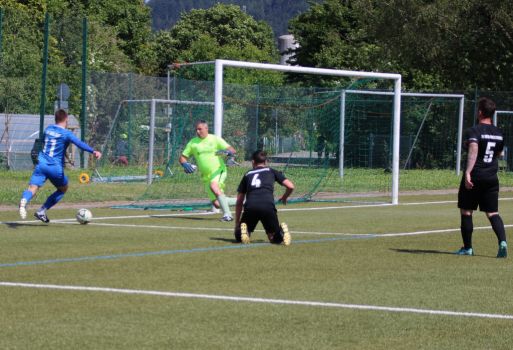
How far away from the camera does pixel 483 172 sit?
44.2 ft

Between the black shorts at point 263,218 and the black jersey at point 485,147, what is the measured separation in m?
2.62

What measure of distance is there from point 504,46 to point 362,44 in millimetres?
27143

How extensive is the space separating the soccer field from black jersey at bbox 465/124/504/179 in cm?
102

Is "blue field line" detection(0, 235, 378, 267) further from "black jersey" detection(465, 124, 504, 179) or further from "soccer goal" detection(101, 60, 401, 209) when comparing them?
"soccer goal" detection(101, 60, 401, 209)

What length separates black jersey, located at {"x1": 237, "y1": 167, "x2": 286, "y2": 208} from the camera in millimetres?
14406

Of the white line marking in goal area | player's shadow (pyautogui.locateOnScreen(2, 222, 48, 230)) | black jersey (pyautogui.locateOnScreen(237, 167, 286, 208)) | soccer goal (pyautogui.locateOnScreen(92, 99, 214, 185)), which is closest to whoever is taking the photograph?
the white line marking in goal area

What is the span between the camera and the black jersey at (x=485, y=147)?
13469 mm

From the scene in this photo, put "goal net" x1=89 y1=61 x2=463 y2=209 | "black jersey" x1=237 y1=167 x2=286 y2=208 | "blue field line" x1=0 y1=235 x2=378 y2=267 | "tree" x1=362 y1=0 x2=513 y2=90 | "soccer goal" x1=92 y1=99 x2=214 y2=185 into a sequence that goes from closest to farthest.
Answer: "blue field line" x1=0 y1=235 x2=378 y2=267 < "black jersey" x1=237 y1=167 x2=286 y2=208 < "goal net" x1=89 y1=61 x2=463 y2=209 < "soccer goal" x1=92 y1=99 x2=214 y2=185 < "tree" x1=362 y1=0 x2=513 y2=90

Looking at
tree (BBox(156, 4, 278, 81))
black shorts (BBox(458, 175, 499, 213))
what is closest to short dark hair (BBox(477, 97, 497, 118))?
black shorts (BBox(458, 175, 499, 213))

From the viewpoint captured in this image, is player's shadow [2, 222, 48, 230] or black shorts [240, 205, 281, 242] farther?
player's shadow [2, 222, 48, 230]

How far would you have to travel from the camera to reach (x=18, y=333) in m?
8.04

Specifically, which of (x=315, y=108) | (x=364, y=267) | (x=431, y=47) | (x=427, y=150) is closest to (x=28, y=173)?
(x=315, y=108)

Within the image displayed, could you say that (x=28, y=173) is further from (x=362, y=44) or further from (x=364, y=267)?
(x=362, y=44)

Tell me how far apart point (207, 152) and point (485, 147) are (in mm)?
6471
